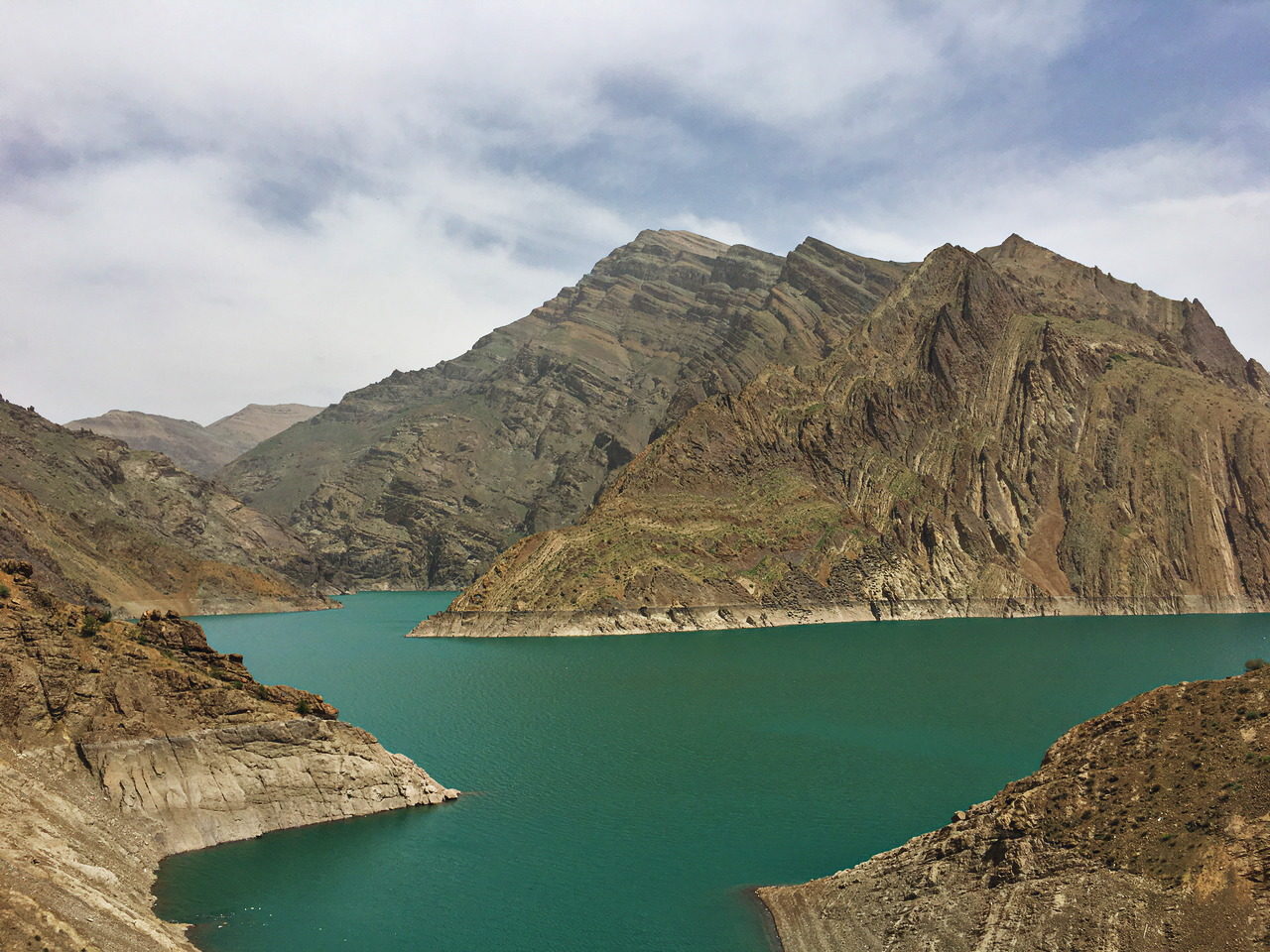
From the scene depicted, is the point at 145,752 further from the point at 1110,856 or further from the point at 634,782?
the point at 1110,856

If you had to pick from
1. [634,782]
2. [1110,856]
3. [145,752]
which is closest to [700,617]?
[634,782]

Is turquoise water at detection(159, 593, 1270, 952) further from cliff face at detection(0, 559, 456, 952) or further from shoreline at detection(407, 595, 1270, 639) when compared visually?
shoreline at detection(407, 595, 1270, 639)

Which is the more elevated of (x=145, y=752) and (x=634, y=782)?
(x=145, y=752)

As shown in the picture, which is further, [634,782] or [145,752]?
[634,782]

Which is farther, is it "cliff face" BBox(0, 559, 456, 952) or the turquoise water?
the turquoise water

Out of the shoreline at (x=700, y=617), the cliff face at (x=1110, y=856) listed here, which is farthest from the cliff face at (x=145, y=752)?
the shoreline at (x=700, y=617)

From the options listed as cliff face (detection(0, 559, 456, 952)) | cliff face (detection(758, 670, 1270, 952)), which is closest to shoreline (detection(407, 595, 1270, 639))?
cliff face (detection(0, 559, 456, 952))
